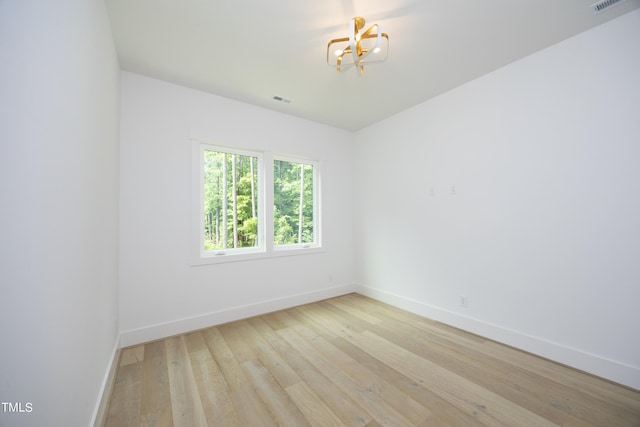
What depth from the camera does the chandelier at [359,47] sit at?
1.69 meters

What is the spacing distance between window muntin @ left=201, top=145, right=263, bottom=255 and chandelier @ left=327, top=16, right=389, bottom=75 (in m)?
1.67

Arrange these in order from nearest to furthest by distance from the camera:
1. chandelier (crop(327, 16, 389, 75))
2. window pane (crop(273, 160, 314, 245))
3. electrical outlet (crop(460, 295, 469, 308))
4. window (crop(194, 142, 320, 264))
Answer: chandelier (crop(327, 16, 389, 75)) → electrical outlet (crop(460, 295, 469, 308)) → window (crop(194, 142, 320, 264)) → window pane (crop(273, 160, 314, 245))

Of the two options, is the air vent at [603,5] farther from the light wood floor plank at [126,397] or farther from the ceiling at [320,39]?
the light wood floor plank at [126,397]

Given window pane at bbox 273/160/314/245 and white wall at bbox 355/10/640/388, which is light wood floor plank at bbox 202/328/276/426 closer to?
window pane at bbox 273/160/314/245

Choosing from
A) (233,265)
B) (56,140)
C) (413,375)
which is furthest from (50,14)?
(413,375)

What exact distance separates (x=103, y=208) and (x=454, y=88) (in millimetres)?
3648

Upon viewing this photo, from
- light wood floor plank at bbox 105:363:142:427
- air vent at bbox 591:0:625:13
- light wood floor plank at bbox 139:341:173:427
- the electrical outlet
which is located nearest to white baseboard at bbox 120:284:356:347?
light wood floor plank at bbox 139:341:173:427

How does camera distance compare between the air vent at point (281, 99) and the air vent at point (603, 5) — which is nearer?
the air vent at point (603, 5)

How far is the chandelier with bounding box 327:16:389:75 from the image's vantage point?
1.69 m

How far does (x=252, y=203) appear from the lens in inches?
133

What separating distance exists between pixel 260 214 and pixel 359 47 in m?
2.34

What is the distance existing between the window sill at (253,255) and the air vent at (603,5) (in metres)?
3.54

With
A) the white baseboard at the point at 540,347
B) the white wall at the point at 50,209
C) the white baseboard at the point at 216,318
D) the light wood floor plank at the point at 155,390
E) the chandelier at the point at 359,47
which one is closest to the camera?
the white wall at the point at 50,209

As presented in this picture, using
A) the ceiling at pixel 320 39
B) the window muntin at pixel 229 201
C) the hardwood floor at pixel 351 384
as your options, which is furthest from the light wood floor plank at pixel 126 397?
the ceiling at pixel 320 39
